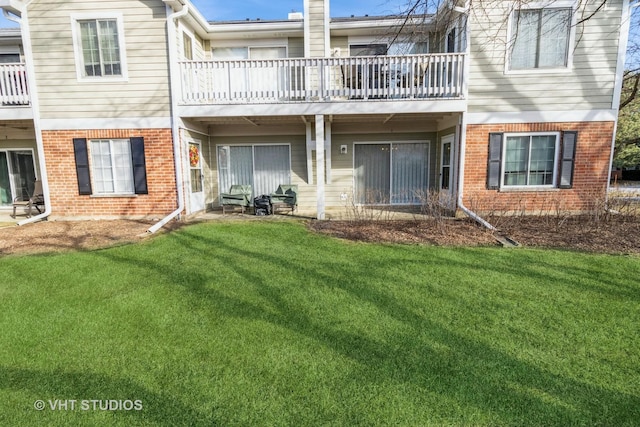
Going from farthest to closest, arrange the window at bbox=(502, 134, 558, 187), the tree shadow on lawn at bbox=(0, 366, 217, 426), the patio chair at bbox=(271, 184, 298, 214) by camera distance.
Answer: the patio chair at bbox=(271, 184, 298, 214) → the window at bbox=(502, 134, 558, 187) → the tree shadow on lawn at bbox=(0, 366, 217, 426)

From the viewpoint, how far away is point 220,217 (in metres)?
9.09

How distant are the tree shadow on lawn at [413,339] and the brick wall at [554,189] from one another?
12.0ft

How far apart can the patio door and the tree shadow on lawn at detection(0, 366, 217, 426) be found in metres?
10.6

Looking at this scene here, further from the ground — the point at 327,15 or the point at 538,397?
the point at 327,15

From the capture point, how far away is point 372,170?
427 inches

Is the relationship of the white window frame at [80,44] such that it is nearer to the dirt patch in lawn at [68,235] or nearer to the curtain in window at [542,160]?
the dirt patch in lawn at [68,235]

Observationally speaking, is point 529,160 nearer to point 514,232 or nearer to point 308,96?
point 514,232

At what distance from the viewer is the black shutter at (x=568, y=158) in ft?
27.7

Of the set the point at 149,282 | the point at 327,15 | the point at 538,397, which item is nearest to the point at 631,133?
the point at 327,15

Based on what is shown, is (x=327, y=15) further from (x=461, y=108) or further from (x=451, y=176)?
(x=451, y=176)

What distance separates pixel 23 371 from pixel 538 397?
389 centimetres

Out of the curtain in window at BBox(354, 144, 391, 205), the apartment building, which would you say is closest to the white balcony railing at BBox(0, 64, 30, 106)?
the apartment building

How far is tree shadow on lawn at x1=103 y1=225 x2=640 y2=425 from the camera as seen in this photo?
2363 millimetres

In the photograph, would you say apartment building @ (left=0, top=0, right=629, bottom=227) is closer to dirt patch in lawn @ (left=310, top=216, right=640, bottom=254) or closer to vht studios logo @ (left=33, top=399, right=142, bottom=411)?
dirt patch in lawn @ (left=310, top=216, right=640, bottom=254)
